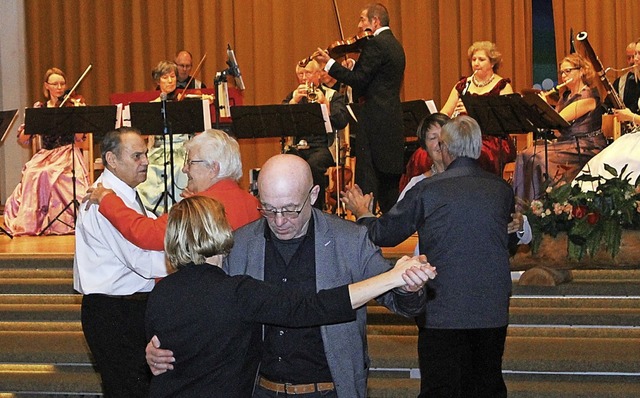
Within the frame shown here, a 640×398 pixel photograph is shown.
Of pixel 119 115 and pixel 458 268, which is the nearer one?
pixel 458 268

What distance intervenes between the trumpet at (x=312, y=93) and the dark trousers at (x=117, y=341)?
5.20 m

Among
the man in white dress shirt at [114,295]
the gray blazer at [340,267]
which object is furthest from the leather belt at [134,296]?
the gray blazer at [340,267]

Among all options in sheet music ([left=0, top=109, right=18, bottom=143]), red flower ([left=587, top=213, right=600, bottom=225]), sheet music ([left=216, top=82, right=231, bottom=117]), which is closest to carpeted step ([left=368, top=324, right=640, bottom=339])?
red flower ([left=587, top=213, right=600, bottom=225])

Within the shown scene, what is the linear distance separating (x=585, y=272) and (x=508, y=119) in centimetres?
140

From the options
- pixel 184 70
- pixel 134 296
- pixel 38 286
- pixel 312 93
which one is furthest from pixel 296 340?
pixel 184 70

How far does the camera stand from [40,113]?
28.3 ft

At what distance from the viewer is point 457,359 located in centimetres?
438

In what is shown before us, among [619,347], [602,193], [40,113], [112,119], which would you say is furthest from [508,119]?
[40,113]

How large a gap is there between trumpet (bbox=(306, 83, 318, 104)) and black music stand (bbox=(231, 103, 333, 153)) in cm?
127

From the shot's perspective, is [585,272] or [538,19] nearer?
[585,272]

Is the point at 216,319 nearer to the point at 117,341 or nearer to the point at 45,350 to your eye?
the point at 117,341

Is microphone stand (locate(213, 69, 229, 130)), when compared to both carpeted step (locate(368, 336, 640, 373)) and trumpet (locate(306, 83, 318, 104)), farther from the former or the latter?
carpeted step (locate(368, 336, 640, 373))

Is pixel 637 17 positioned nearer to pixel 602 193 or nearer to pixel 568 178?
pixel 568 178

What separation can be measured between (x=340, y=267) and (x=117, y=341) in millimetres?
1358
